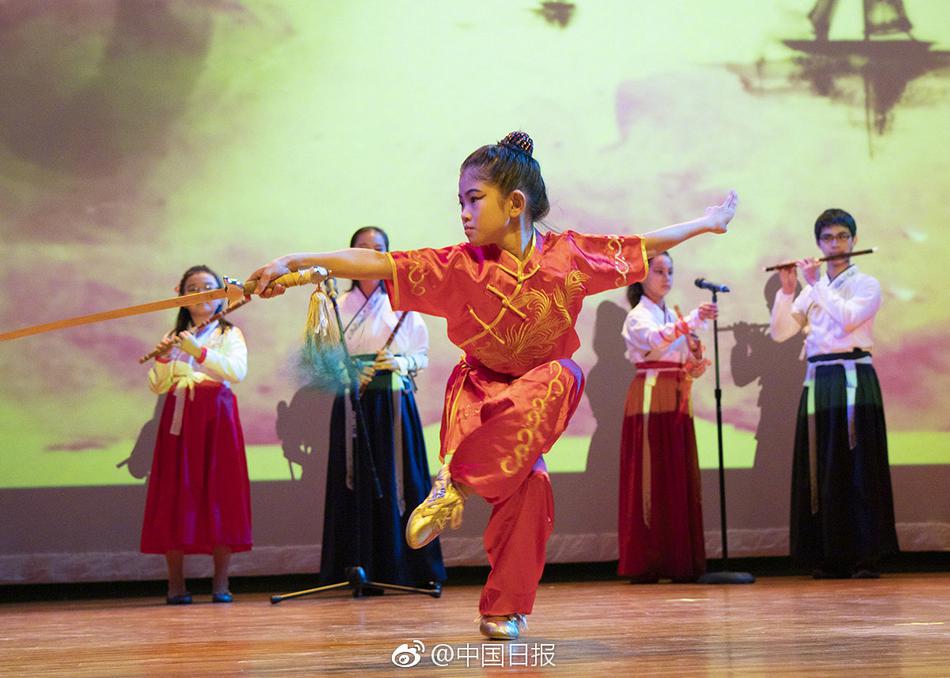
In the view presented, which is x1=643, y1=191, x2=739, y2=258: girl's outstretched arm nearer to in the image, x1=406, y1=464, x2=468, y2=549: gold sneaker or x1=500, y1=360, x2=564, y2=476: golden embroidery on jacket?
x1=500, y1=360, x2=564, y2=476: golden embroidery on jacket

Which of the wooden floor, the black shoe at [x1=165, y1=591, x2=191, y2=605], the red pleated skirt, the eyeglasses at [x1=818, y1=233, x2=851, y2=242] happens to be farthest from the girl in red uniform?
the eyeglasses at [x1=818, y1=233, x2=851, y2=242]

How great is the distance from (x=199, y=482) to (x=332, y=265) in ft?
8.42

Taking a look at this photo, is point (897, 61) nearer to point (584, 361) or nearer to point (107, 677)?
point (584, 361)

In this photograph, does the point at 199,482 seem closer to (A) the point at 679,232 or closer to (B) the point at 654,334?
(B) the point at 654,334

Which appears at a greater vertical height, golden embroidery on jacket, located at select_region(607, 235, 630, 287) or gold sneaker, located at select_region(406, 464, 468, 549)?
golden embroidery on jacket, located at select_region(607, 235, 630, 287)

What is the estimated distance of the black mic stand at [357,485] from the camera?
4398 millimetres

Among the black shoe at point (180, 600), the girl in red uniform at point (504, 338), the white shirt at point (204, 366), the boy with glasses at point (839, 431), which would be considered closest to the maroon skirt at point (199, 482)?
the white shirt at point (204, 366)

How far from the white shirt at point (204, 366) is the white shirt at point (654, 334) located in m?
1.70

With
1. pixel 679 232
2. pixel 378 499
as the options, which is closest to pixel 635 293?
pixel 378 499

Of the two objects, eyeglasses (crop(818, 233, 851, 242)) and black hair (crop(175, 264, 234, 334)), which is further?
eyeglasses (crop(818, 233, 851, 242))

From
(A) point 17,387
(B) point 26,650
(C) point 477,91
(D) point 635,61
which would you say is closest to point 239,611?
(B) point 26,650

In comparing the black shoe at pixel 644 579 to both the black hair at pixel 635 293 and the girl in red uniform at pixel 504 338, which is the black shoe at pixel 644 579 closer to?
the black hair at pixel 635 293

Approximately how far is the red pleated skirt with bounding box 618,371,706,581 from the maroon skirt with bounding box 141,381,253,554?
65.4 inches

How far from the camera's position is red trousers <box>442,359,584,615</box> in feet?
8.43
